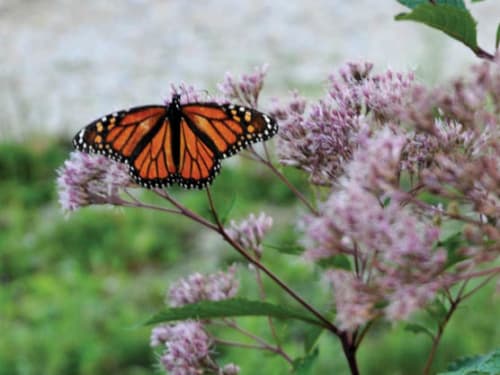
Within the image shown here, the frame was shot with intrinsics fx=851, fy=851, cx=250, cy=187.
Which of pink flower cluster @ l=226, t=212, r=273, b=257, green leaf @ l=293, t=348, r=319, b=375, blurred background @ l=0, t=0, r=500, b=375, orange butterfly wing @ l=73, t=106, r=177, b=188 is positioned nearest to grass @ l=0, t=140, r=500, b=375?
blurred background @ l=0, t=0, r=500, b=375

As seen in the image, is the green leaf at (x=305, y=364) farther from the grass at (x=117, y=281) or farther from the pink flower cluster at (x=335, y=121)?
the grass at (x=117, y=281)

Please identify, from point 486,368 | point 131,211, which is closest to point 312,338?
point 486,368

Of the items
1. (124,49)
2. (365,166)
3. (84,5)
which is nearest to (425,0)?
(365,166)

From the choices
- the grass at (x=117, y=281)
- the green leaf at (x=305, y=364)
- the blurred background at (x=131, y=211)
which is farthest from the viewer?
the blurred background at (x=131, y=211)

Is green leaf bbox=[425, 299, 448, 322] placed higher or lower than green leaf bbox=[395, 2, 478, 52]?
lower

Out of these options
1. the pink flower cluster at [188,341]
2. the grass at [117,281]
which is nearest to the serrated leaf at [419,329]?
the pink flower cluster at [188,341]

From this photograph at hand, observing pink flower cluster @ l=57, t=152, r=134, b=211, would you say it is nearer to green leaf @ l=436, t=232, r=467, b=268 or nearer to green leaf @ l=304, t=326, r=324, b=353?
green leaf @ l=304, t=326, r=324, b=353

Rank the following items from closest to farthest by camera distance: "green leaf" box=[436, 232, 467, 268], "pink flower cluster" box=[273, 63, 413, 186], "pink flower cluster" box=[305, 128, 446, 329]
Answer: "pink flower cluster" box=[305, 128, 446, 329]
"green leaf" box=[436, 232, 467, 268]
"pink flower cluster" box=[273, 63, 413, 186]
